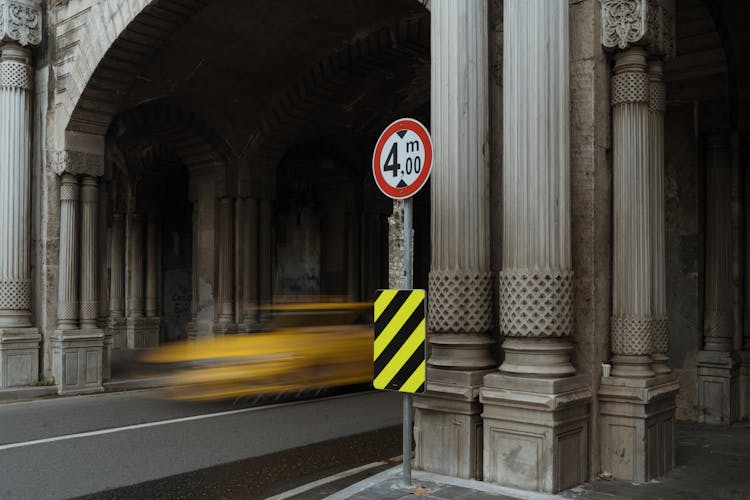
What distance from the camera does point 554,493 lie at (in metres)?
5.84

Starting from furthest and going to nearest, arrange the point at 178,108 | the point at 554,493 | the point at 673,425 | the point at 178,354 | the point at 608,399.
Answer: the point at 178,108 < the point at 178,354 < the point at 673,425 < the point at 608,399 < the point at 554,493

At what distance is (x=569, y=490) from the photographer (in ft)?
19.6

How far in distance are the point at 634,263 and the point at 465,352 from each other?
170 cm

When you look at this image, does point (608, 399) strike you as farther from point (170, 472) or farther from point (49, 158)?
point (49, 158)

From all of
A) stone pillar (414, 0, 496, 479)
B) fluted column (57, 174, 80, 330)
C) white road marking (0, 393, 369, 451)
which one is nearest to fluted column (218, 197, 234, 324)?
fluted column (57, 174, 80, 330)

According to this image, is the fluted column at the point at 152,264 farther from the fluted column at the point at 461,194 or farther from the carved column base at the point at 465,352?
the carved column base at the point at 465,352

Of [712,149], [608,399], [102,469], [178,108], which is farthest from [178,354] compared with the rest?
[712,149]

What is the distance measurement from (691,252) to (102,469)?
782 cm

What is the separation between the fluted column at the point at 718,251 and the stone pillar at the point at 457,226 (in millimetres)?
4676

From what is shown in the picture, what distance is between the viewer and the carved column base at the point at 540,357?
6176mm

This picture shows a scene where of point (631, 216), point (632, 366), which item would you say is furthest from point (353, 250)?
point (632, 366)

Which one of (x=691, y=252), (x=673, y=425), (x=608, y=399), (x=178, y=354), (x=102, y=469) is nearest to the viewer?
(x=608, y=399)

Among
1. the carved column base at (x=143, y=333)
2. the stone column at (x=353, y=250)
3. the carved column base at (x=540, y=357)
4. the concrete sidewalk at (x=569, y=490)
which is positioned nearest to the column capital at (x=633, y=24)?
the carved column base at (x=540, y=357)

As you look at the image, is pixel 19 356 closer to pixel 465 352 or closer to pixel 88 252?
pixel 88 252
